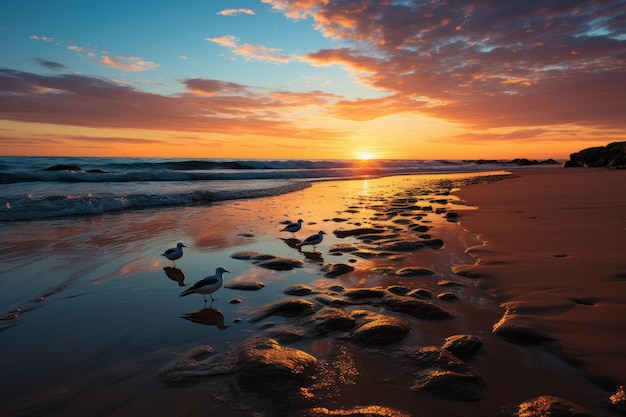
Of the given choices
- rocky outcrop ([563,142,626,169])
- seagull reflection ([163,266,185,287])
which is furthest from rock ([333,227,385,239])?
rocky outcrop ([563,142,626,169])

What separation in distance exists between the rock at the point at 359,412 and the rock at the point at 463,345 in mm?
1167

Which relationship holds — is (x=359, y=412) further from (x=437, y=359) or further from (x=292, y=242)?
(x=292, y=242)

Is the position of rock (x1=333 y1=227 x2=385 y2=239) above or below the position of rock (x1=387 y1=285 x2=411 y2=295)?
above

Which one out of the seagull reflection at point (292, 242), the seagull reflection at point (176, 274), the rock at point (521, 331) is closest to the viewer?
the rock at point (521, 331)

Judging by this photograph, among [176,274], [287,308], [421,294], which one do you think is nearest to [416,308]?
[421,294]

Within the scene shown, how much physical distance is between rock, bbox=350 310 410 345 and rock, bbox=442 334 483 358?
1.73 feet

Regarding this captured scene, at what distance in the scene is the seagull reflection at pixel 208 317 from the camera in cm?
474

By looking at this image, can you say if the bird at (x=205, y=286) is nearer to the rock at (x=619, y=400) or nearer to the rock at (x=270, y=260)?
the rock at (x=270, y=260)

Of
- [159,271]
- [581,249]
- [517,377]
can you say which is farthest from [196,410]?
[581,249]

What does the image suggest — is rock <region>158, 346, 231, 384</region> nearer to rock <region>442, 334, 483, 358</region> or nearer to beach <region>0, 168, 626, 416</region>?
beach <region>0, 168, 626, 416</region>

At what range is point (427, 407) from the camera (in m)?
2.88

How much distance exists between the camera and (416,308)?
15.6ft

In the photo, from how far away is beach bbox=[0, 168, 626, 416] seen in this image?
309 centimetres

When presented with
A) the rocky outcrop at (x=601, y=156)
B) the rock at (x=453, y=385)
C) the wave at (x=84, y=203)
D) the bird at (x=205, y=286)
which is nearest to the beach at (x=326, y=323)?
the rock at (x=453, y=385)
